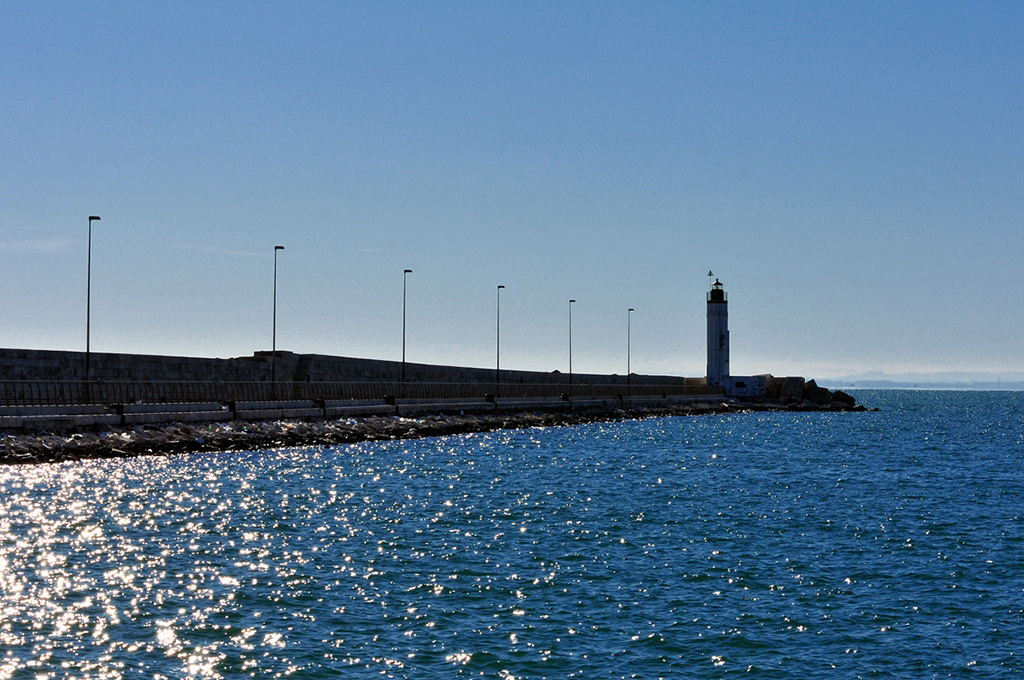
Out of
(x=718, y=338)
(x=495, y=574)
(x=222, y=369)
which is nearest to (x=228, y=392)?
(x=222, y=369)

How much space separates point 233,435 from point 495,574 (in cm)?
3135

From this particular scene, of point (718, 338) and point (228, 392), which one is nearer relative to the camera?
point (228, 392)

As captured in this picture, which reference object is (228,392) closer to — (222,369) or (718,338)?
(222,369)

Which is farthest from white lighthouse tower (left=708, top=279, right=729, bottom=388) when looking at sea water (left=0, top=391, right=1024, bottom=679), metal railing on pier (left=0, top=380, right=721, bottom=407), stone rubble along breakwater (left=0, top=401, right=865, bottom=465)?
sea water (left=0, top=391, right=1024, bottom=679)

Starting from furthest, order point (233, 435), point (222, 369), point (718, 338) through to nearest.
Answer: point (718, 338), point (222, 369), point (233, 435)

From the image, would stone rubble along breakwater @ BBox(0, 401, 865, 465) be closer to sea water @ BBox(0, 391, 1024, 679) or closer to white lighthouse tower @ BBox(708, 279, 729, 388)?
sea water @ BBox(0, 391, 1024, 679)

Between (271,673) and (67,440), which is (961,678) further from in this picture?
(67,440)

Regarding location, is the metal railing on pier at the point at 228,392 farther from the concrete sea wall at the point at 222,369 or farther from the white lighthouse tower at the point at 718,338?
the white lighthouse tower at the point at 718,338

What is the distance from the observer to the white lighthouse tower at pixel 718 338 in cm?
11681

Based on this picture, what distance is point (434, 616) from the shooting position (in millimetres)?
16656

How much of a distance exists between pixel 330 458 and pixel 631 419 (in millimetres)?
50091

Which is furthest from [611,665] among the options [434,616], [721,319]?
[721,319]

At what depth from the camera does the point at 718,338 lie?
387 feet

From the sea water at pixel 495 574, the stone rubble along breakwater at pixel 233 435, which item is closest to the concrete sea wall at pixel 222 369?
the stone rubble along breakwater at pixel 233 435
